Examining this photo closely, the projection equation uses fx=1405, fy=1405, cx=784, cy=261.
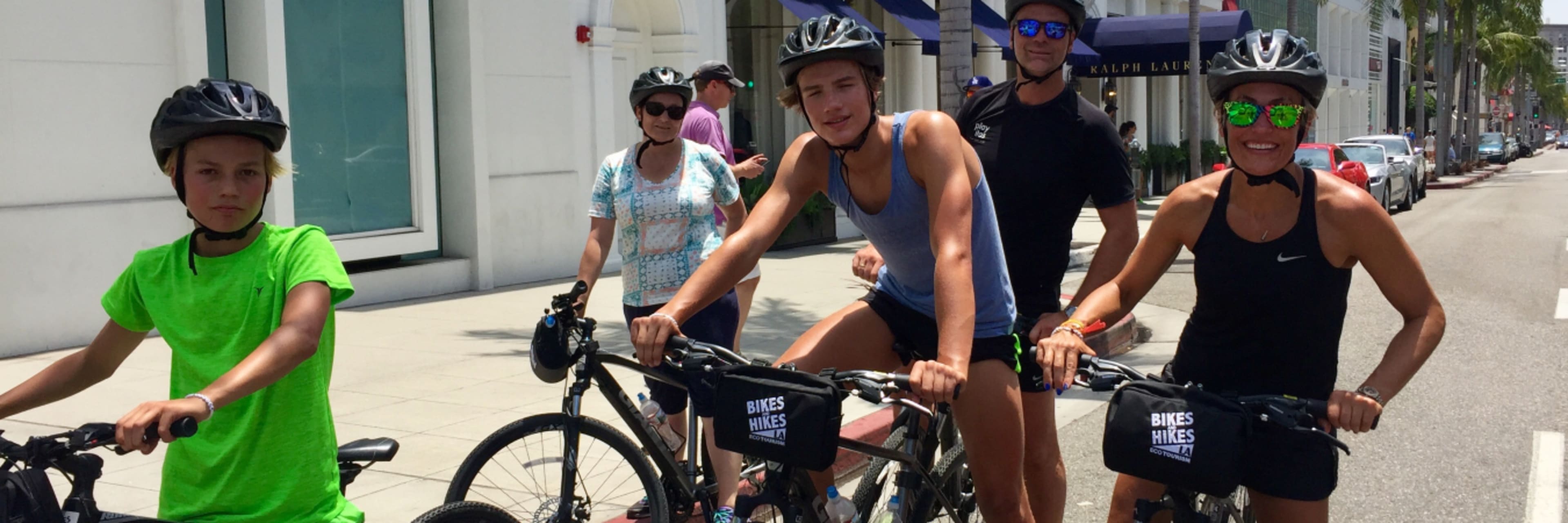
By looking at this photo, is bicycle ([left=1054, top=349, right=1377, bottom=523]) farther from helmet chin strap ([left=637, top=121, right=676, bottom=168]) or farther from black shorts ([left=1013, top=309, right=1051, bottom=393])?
helmet chin strap ([left=637, top=121, right=676, bottom=168])

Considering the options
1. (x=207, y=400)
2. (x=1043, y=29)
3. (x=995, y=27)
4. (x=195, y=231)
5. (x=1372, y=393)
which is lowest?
(x=1372, y=393)

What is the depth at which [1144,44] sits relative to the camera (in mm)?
23391

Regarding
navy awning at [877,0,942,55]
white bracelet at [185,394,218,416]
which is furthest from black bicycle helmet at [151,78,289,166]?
navy awning at [877,0,942,55]

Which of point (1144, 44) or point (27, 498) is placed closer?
point (27, 498)

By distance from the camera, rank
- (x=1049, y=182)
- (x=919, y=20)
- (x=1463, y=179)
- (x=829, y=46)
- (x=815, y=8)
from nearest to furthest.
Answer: (x=829, y=46), (x=1049, y=182), (x=815, y=8), (x=919, y=20), (x=1463, y=179)

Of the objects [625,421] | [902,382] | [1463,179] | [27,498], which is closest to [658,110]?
[625,421]

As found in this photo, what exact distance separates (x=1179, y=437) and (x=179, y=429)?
1930 millimetres

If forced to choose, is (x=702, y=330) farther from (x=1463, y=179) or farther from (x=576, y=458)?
(x=1463, y=179)

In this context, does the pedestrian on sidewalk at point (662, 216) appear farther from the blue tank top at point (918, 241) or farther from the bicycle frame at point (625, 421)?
the blue tank top at point (918, 241)

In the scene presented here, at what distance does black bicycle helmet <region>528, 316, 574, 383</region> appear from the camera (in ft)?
14.3

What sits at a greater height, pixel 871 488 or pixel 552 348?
pixel 552 348

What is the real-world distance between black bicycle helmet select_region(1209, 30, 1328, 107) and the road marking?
10.4ft

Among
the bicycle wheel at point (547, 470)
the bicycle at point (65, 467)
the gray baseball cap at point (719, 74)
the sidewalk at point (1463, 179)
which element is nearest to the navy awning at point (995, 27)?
the gray baseball cap at point (719, 74)

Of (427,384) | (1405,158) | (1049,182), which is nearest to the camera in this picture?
(1049,182)
